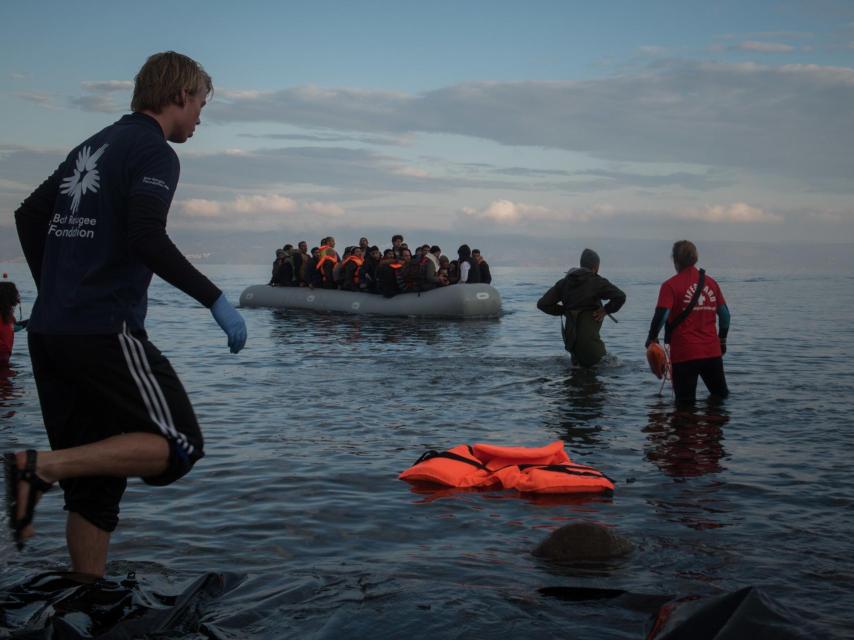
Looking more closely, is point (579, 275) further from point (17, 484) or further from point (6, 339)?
point (17, 484)

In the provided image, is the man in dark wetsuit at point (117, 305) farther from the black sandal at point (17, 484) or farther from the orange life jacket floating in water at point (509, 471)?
the orange life jacket floating in water at point (509, 471)

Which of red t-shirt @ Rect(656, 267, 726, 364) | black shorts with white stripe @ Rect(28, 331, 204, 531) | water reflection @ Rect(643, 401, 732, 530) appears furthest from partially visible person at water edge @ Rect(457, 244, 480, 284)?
black shorts with white stripe @ Rect(28, 331, 204, 531)

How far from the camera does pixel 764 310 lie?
1256 inches

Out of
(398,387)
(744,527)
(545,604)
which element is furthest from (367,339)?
(545,604)

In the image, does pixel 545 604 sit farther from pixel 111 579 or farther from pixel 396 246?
pixel 396 246

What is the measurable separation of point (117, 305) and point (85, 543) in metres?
1.01

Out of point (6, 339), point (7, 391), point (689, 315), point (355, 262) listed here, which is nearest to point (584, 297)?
point (689, 315)

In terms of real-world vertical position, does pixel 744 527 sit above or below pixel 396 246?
below

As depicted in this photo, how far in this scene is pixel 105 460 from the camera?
3152mm

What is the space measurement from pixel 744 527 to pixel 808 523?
0.41m

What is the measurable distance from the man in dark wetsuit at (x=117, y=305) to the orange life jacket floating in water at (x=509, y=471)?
2.99m

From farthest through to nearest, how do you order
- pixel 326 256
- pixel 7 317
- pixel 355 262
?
1. pixel 326 256
2. pixel 355 262
3. pixel 7 317

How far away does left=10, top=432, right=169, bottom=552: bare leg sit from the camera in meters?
3.04

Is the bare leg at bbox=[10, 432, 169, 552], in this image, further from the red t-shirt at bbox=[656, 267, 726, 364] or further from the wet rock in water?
the red t-shirt at bbox=[656, 267, 726, 364]
